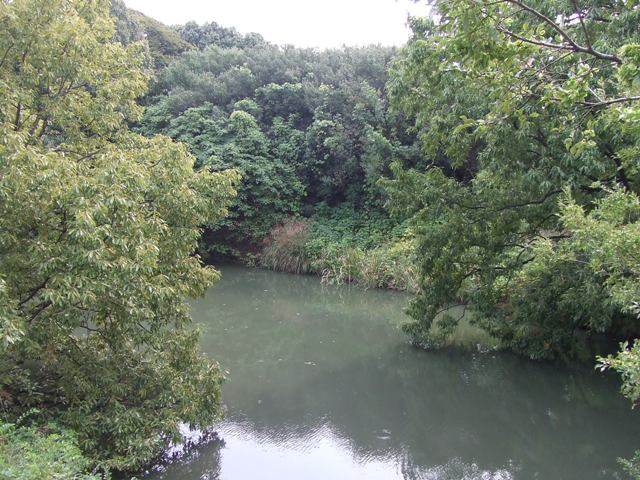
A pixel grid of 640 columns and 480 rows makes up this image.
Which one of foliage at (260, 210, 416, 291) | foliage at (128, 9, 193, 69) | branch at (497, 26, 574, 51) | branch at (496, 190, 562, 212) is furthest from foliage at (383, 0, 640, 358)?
foliage at (128, 9, 193, 69)

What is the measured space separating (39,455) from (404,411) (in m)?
5.22

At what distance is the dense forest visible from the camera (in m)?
3.96

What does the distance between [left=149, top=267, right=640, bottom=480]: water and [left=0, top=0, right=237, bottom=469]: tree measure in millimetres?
996

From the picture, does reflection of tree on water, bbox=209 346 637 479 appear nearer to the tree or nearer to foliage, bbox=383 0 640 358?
foliage, bbox=383 0 640 358

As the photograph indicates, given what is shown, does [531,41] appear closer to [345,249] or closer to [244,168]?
[345,249]

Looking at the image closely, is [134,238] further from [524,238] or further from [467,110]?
[524,238]

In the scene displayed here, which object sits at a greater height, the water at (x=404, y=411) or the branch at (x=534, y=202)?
the branch at (x=534, y=202)

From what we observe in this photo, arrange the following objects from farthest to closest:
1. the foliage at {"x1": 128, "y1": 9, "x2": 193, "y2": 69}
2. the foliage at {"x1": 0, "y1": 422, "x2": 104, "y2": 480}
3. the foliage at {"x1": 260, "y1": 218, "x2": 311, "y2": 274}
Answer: the foliage at {"x1": 128, "y1": 9, "x2": 193, "y2": 69}
the foliage at {"x1": 260, "y1": 218, "x2": 311, "y2": 274}
the foliage at {"x1": 0, "y1": 422, "x2": 104, "y2": 480}

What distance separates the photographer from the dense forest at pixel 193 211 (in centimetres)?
396

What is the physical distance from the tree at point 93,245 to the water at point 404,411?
3.27 ft

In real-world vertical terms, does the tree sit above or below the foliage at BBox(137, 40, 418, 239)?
below

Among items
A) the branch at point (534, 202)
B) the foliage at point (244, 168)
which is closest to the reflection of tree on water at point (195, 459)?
the branch at point (534, 202)

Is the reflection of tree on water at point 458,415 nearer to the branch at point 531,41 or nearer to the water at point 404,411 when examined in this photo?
the water at point 404,411

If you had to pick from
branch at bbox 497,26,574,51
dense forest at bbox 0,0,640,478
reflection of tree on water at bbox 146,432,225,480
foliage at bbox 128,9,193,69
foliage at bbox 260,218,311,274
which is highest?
foliage at bbox 128,9,193,69
